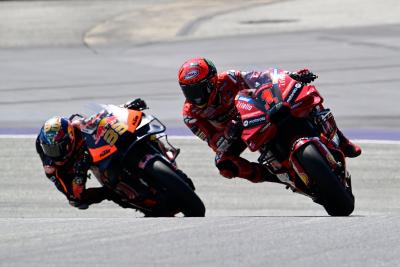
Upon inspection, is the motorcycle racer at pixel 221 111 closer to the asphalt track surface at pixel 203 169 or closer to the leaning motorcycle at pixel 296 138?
the leaning motorcycle at pixel 296 138

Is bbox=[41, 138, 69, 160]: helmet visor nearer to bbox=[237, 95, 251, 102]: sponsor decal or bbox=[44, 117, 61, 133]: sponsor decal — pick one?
bbox=[44, 117, 61, 133]: sponsor decal

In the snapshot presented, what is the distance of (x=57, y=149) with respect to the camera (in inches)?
355

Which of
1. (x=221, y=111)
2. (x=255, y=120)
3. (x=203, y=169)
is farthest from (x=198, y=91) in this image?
(x=203, y=169)

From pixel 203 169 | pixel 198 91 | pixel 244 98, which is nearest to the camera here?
pixel 244 98

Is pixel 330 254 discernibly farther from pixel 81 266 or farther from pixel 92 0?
pixel 92 0

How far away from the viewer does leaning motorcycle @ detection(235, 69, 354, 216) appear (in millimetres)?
8234

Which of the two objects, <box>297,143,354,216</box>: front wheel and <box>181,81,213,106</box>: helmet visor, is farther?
<box>181,81,213,106</box>: helmet visor

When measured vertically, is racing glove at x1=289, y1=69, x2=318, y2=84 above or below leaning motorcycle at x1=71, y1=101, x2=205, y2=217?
above

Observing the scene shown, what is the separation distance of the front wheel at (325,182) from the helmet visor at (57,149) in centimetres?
192

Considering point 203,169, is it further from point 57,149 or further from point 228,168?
point 57,149

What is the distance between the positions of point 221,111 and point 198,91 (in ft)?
1.22

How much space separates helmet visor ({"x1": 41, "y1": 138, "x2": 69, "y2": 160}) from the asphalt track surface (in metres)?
0.51

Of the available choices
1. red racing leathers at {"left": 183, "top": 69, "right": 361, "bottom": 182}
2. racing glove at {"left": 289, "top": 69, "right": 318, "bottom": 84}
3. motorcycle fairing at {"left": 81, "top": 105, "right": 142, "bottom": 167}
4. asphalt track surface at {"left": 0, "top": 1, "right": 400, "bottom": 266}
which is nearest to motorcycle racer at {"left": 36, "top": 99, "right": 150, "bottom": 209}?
motorcycle fairing at {"left": 81, "top": 105, "right": 142, "bottom": 167}

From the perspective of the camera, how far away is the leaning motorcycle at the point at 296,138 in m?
8.23
